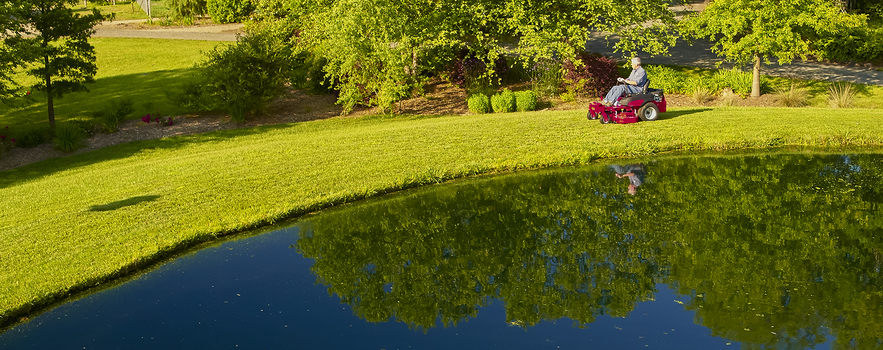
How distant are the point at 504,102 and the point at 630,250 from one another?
37.9 feet

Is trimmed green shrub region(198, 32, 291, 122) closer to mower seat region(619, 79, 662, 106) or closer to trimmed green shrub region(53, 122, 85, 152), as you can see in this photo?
trimmed green shrub region(53, 122, 85, 152)

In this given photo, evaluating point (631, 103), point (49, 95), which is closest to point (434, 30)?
point (631, 103)

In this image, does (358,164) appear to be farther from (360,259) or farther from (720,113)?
(720,113)

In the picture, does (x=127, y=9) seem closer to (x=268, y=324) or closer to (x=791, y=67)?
(x=791, y=67)

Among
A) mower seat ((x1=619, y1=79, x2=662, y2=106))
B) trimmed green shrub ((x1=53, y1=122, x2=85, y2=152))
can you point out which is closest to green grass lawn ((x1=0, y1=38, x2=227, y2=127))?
trimmed green shrub ((x1=53, y1=122, x2=85, y2=152))

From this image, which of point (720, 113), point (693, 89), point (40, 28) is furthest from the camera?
point (693, 89)

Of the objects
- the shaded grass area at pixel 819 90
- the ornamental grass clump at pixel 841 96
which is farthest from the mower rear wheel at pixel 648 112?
the shaded grass area at pixel 819 90

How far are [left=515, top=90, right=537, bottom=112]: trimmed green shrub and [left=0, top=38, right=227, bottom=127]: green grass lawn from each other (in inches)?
370

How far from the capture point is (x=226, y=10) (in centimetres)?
3559

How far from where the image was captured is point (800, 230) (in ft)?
28.4

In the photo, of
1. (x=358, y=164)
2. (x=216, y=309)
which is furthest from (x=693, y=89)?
(x=216, y=309)

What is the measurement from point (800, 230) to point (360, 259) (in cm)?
563

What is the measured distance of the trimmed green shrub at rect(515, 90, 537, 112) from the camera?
63.5 feet

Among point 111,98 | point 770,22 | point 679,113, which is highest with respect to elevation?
point 770,22
